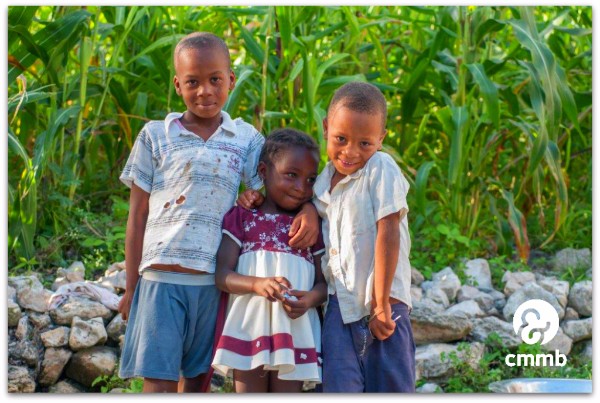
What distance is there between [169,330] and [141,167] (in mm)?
350

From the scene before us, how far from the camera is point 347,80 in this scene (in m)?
3.01

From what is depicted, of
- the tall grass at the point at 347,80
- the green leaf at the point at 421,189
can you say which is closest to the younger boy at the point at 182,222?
the tall grass at the point at 347,80

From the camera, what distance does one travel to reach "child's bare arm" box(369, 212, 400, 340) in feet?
5.93

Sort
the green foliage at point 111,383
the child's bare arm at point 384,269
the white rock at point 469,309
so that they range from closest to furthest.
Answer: the child's bare arm at point 384,269
the green foliage at point 111,383
the white rock at point 469,309

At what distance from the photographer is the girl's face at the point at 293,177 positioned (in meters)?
1.92

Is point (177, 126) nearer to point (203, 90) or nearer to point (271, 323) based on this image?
point (203, 90)

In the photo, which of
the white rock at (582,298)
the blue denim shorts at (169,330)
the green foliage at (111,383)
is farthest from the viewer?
the white rock at (582,298)

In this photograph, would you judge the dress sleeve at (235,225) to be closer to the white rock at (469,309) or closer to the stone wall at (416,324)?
the stone wall at (416,324)

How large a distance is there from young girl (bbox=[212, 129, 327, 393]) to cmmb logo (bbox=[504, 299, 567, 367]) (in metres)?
0.87

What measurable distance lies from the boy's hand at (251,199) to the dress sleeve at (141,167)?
21 centimetres

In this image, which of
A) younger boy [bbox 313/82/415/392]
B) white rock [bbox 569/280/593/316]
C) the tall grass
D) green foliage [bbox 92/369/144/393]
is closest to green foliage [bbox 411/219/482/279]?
the tall grass

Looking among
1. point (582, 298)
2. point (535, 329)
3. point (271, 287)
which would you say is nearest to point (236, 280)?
point (271, 287)

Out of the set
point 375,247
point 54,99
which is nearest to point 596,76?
point 375,247

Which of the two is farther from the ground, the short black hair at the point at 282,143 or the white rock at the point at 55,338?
the short black hair at the point at 282,143
